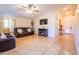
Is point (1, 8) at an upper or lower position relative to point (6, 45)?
upper

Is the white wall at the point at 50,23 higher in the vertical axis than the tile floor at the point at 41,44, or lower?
higher

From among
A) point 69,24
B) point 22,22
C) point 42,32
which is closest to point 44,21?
point 42,32

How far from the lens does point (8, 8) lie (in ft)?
7.34

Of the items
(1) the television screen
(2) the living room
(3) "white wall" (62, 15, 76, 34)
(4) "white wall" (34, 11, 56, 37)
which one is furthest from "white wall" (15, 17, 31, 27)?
(3) "white wall" (62, 15, 76, 34)

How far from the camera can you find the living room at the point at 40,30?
96.8 inches

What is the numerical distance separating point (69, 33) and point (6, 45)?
189 cm

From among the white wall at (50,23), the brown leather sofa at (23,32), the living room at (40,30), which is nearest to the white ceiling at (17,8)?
the living room at (40,30)

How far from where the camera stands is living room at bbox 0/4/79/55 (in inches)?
96.8

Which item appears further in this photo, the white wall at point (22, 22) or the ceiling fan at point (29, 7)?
the white wall at point (22, 22)

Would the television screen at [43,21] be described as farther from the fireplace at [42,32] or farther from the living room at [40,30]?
the fireplace at [42,32]

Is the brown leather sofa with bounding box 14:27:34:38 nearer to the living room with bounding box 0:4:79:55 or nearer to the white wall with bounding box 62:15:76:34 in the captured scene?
the living room with bounding box 0:4:79:55
